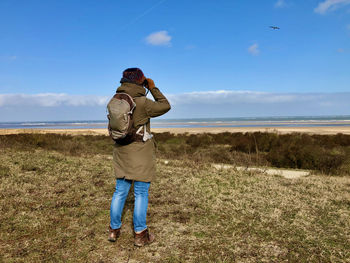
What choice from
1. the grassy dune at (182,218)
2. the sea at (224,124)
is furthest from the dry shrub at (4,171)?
the sea at (224,124)

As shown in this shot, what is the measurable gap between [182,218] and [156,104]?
2018mm

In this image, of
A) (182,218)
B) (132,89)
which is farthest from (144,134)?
(182,218)

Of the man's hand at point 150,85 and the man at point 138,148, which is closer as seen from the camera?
the man at point 138,148

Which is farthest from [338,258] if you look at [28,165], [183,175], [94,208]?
[28,165]

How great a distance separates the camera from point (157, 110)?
9.52 ft

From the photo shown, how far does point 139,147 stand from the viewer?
2941 millimetres

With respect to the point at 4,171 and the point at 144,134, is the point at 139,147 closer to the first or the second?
the point at 144,134

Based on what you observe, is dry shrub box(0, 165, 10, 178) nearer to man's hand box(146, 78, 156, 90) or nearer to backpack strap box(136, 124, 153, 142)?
backpack strap box(136, 124, 153, 142)

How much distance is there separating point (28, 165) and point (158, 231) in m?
4.64

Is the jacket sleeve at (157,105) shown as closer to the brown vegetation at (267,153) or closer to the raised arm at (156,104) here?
the raised arm at (156,104)

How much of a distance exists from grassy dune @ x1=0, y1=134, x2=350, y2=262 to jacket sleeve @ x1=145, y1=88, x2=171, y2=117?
62.9 inches

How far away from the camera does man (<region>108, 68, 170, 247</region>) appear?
291 cm

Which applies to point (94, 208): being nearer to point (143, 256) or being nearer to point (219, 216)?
point (143, 256)

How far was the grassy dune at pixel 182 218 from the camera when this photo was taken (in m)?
3.03
